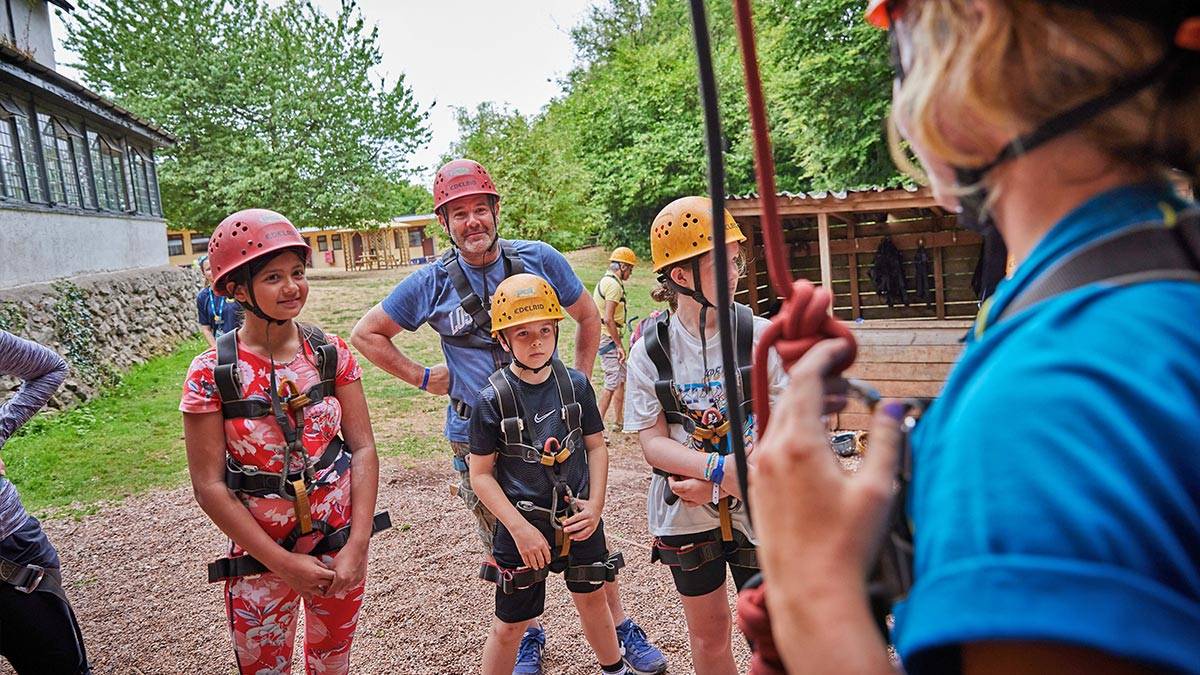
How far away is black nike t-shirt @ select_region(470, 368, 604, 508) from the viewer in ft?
12.3

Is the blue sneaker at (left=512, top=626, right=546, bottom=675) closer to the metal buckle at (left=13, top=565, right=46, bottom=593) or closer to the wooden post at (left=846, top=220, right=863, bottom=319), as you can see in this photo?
the metal buckle at (left=13, top=565, right=46, bottom=593)

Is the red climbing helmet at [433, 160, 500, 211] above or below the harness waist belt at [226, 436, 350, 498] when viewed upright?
above

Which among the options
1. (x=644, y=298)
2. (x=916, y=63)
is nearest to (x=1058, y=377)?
(x=916, y=63)

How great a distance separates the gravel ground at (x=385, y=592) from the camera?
5.10 m

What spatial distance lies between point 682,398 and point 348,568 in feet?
5.26

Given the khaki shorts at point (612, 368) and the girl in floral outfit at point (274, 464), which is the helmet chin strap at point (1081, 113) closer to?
the girl in floral outfit at point (274, 464)

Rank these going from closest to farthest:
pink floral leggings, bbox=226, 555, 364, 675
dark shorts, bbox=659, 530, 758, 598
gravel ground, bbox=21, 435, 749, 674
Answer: pink floral leggings, bbox=226, 555, 364, 675
dark shorts, bbox=659, 530, 758, 598
gravel ground, bbox=21, 435, 749, 674

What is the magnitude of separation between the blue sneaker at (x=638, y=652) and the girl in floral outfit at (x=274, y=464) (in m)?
1.66

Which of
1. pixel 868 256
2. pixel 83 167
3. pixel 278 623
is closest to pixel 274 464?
pixel 278 623

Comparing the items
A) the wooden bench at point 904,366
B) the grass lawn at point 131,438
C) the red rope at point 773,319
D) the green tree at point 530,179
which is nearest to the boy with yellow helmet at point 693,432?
the red rope at point 773,319

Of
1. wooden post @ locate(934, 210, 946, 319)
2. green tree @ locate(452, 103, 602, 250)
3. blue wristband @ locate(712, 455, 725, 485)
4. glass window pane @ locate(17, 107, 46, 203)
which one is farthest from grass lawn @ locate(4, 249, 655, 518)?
green tree @ locate(452, 103, 602, 250)

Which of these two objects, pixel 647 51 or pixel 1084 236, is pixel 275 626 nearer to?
pixel 1084 236

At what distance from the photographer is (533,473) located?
3826 millimetres

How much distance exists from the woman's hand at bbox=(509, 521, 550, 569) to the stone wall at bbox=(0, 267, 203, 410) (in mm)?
9817
